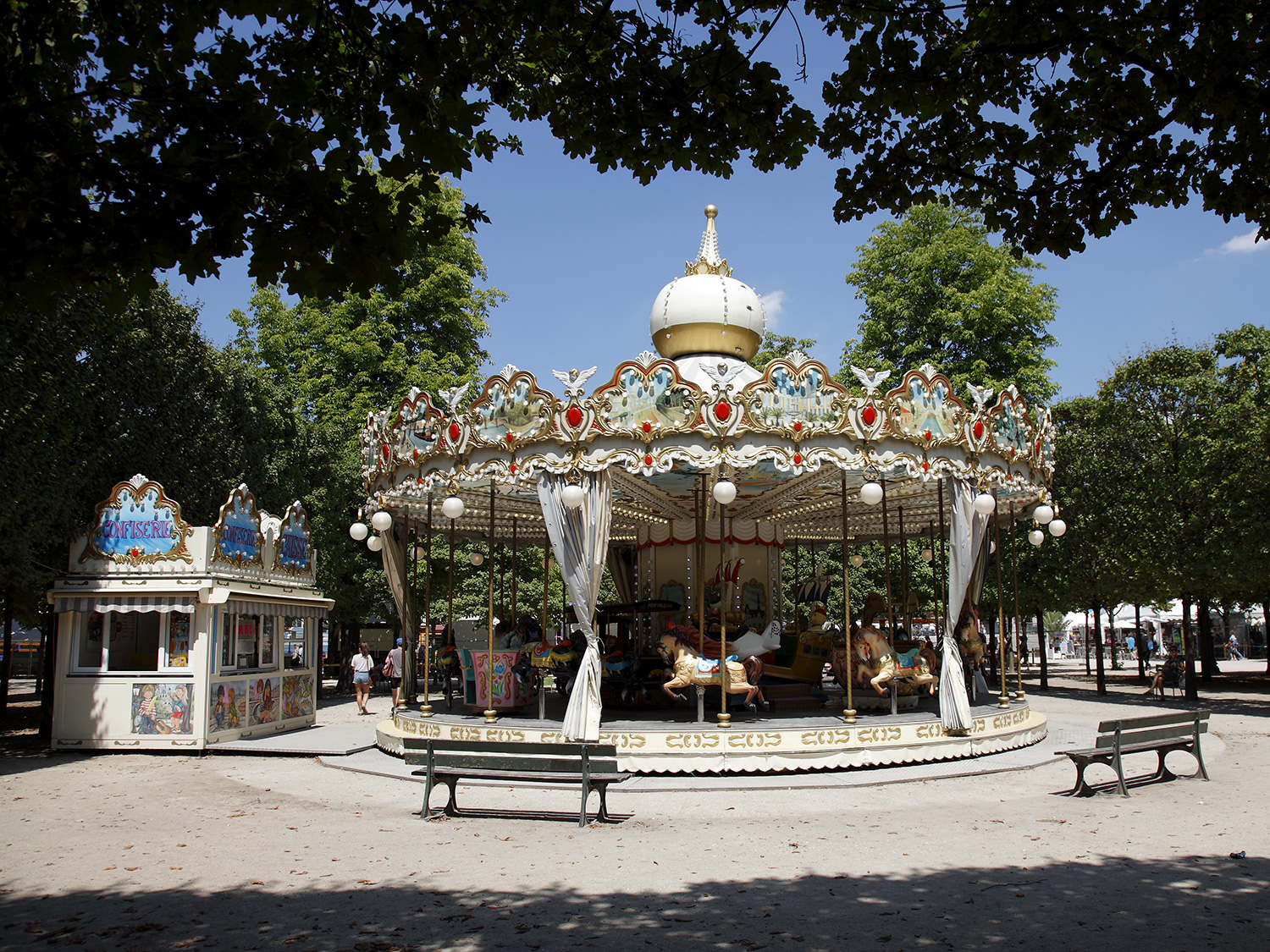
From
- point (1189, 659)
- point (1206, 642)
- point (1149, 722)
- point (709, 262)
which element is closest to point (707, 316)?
point (709, 262)

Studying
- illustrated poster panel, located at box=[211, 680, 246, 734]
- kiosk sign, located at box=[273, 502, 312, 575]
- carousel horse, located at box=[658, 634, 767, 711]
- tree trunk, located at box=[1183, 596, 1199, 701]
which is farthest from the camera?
tree trunk, located at box=[1183, 596, 1199, 701]

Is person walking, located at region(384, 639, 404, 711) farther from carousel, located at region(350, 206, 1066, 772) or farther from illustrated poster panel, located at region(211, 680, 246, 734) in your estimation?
illustrated poster panel, located at region(211, 680, 246, 734)

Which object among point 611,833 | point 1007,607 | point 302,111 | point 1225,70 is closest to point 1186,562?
point 1007,607

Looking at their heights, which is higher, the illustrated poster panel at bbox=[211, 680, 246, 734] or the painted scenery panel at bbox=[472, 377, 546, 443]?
the painted scenery panel at bbox=[472, 377, 546, 443]

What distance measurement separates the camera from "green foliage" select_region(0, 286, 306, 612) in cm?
1396

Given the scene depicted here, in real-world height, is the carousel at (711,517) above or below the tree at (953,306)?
below

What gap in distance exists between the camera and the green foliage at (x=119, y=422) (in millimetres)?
13961

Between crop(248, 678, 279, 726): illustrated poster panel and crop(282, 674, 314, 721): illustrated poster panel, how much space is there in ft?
0.93

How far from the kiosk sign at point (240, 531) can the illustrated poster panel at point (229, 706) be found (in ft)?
6.61

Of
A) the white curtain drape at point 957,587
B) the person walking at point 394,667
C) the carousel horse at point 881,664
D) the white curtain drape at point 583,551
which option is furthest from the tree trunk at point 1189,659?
the person walking at point 394,667

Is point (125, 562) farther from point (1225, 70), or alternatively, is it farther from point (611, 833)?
point (1225, 70)

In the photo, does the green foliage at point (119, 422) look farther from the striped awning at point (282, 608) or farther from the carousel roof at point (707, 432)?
the carousel roof at point (707, 432)

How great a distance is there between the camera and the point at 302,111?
15.4ft

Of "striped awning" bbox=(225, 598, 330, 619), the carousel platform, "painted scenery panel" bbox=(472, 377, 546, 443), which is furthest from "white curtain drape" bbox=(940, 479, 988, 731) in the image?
"striped awning" bbox=(225, 598, 330, 619)
